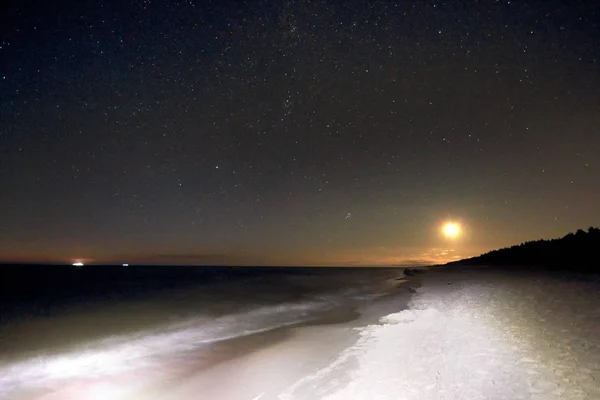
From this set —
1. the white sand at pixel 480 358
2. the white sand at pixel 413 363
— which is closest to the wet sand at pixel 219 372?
the white sand at pixel 413 363

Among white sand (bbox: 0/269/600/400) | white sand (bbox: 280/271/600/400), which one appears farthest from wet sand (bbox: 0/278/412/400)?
white sand (bbox: 280/271/600/400)

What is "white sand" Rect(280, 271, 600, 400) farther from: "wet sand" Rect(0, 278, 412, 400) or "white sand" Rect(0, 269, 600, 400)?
"wet sand" Rect(0, 278, 412, 400)

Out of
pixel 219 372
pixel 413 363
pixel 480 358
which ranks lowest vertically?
pixel 219 372

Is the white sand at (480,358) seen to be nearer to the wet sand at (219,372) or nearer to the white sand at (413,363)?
the white sand at (413,363)

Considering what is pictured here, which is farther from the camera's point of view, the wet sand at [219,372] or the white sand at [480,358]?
the wet sand at [219,372]

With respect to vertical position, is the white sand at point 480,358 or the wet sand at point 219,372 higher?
the white sand at point 480,358

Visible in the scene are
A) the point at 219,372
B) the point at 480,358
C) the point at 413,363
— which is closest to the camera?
the point at 480,358

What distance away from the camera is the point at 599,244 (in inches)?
1651

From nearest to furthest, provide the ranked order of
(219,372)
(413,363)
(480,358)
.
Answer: (480,358) → (413,363) → (219,372)

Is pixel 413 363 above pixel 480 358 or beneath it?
beneath

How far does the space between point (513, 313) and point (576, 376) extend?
778cm

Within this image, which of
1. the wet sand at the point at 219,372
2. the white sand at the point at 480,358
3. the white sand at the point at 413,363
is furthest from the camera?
the wet sand at the point at 219,372

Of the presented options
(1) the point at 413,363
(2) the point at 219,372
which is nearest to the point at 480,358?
(1) the point at 413,363

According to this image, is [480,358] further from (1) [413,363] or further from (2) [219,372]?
(2) [219,372]
